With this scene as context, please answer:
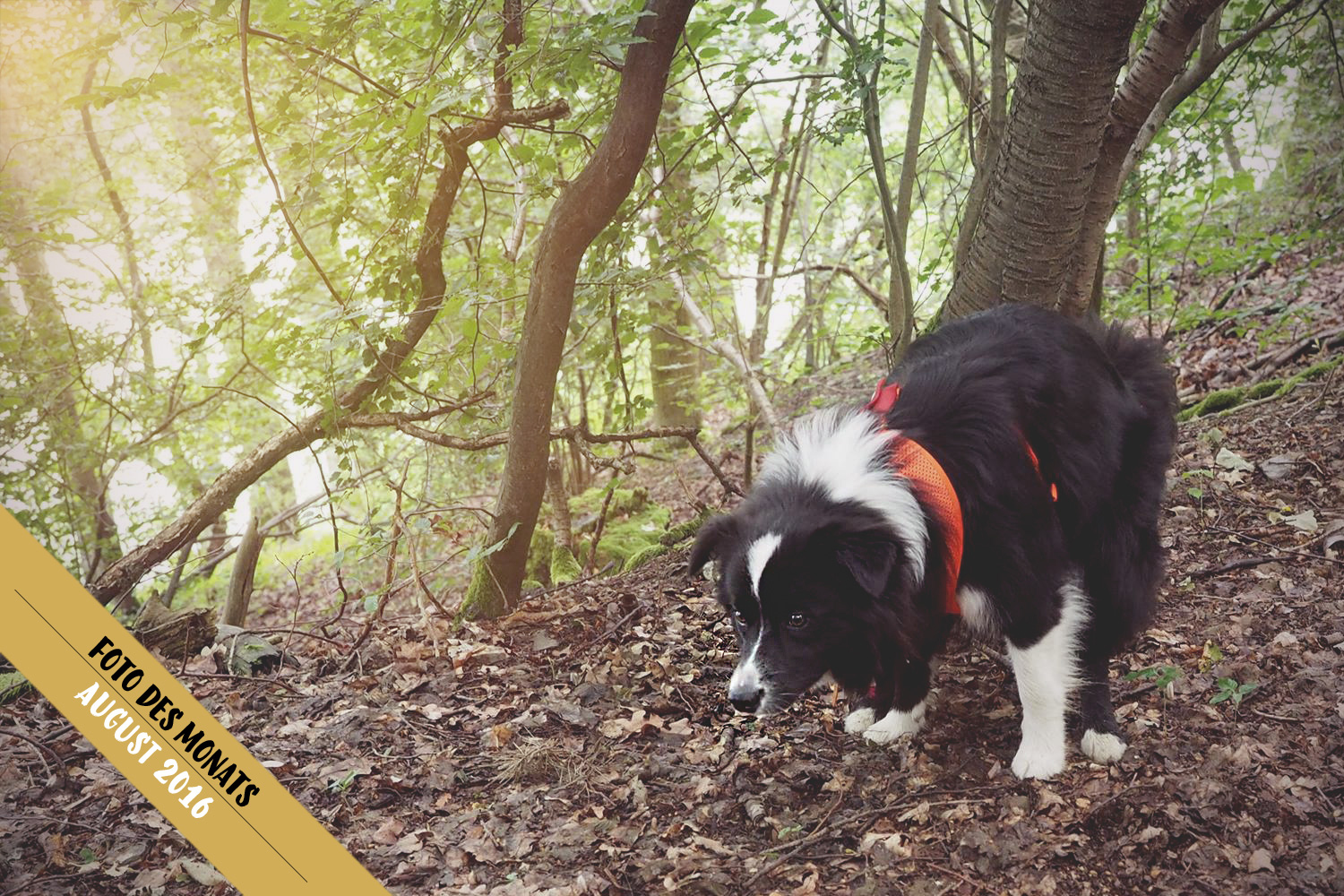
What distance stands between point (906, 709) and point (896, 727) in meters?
0.08

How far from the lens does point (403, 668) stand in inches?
167

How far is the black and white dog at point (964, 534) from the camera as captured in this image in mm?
2801

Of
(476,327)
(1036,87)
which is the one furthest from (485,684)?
(1036,87)

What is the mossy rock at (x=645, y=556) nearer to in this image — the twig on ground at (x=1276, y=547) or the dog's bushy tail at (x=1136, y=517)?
the dog's bushy tail at (x=1136, y=517)

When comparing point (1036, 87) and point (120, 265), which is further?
point (120, 265)

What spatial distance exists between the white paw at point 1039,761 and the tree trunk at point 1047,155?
1.96 m

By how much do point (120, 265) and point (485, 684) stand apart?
22.9 feet

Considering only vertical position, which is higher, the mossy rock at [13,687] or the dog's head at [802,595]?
the mossy rock at [13,687]

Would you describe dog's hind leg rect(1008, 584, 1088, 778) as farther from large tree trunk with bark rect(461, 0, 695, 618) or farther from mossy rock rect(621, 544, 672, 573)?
mossy rock rect(621, 544, 672, 573)

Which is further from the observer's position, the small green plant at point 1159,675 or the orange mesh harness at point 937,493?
the small green plant at point 1159,675

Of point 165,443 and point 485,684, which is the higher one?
point 165,443

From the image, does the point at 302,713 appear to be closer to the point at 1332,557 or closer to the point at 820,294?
the point at 1332,557

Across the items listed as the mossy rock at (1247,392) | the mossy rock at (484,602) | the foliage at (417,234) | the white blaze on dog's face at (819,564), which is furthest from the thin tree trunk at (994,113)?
the mossy rock at (484,602)

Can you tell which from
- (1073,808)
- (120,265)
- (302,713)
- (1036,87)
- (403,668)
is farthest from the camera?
(120,265)
